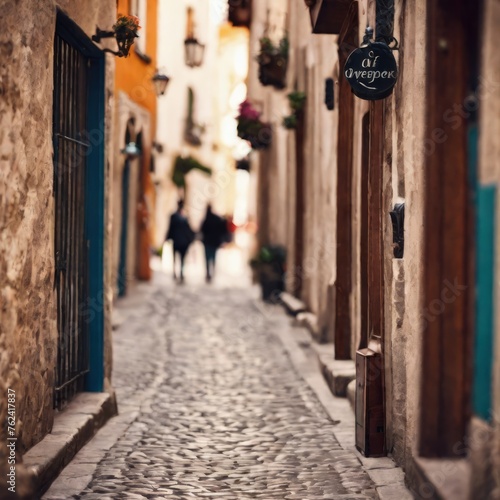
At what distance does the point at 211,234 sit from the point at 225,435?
13761 millimetres

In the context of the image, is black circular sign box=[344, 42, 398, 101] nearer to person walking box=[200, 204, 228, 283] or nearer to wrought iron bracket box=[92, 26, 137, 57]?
wrought iron bracket box=[92, 26, 137, 57]

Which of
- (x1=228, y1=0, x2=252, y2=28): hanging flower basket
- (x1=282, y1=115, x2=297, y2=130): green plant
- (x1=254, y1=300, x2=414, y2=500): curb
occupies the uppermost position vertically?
(x1=228, y1=0, x2=252, y2=28): hanging flower basket

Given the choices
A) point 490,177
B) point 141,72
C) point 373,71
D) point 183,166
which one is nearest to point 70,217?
point 373,71

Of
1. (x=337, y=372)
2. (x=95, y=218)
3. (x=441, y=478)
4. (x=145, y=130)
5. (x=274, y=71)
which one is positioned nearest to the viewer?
(x=441, y=478)

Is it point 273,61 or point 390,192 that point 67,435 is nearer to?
point 390,192

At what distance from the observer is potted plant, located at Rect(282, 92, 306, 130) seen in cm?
1330

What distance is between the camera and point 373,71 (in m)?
6.09

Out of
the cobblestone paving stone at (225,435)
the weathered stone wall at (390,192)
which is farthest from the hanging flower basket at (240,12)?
the cobblestone paving stone at (225,435)

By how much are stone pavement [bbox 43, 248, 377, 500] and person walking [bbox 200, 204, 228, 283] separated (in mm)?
7936

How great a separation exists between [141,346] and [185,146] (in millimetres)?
23308

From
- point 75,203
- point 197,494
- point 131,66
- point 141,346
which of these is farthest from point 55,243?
point 131,66

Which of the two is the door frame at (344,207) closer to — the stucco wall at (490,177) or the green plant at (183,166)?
the stucco wall at (490,177)

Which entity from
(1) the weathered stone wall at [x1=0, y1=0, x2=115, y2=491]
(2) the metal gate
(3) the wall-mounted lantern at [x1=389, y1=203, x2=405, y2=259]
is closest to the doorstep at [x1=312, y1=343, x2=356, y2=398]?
(2) the metal gate

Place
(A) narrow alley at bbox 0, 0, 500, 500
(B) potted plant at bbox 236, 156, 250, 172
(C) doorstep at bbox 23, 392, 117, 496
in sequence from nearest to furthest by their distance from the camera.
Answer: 1. (A) narrow alley at bbox 0, 0, 500, 500
2. (C) doorstep at bbox 23, 392, 117, 496
3. (B) potted plant at bbox 236, 156, 250, 172
